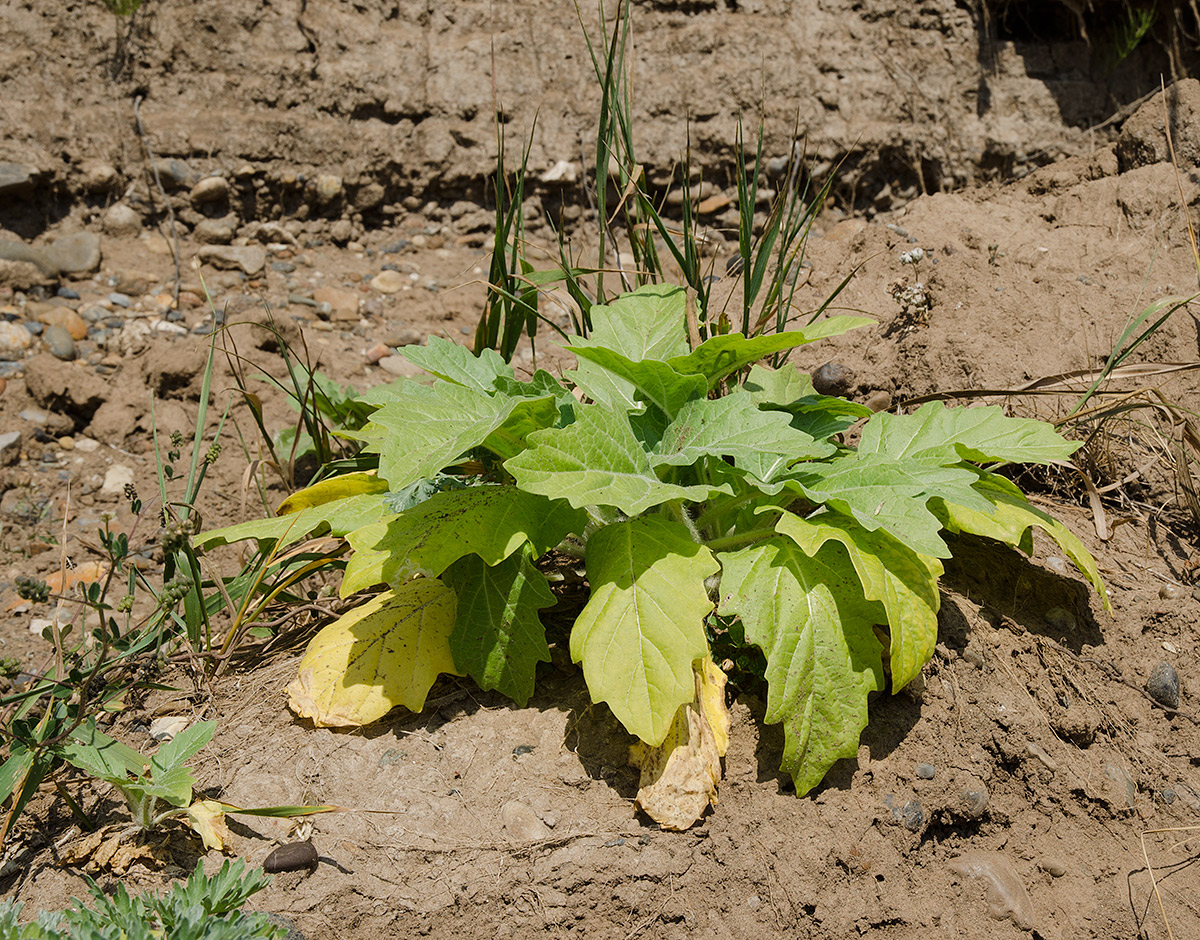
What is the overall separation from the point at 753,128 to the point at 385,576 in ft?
10.8

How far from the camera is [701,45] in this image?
4336mm

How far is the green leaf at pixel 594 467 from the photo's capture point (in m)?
1.67

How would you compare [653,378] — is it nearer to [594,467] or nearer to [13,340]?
[594,467]

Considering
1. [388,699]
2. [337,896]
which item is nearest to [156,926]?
[337,896]

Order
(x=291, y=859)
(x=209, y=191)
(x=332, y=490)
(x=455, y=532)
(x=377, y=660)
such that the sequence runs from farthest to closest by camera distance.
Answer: (x=209, y=191), (x=332, y=490), (x=377, y=660), (x=455, y=532), (x=291, y=859)

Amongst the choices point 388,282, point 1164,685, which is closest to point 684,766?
point 1164,685

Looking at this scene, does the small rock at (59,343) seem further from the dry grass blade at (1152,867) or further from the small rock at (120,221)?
the dry grass blade at (1152,867)

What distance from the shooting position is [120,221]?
3977 mm

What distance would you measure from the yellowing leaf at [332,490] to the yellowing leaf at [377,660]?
365 mm

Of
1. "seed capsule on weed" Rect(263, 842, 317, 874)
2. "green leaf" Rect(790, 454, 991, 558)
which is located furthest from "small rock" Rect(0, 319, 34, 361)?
"green leaf" Rect(790, 454, 991, 558)

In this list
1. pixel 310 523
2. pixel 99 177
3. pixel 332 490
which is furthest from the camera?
pixel 99 177

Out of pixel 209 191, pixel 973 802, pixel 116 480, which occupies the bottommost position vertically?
pixel 973 802

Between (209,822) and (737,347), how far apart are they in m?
1.53

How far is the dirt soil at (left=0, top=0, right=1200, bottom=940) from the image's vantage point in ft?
5.57
